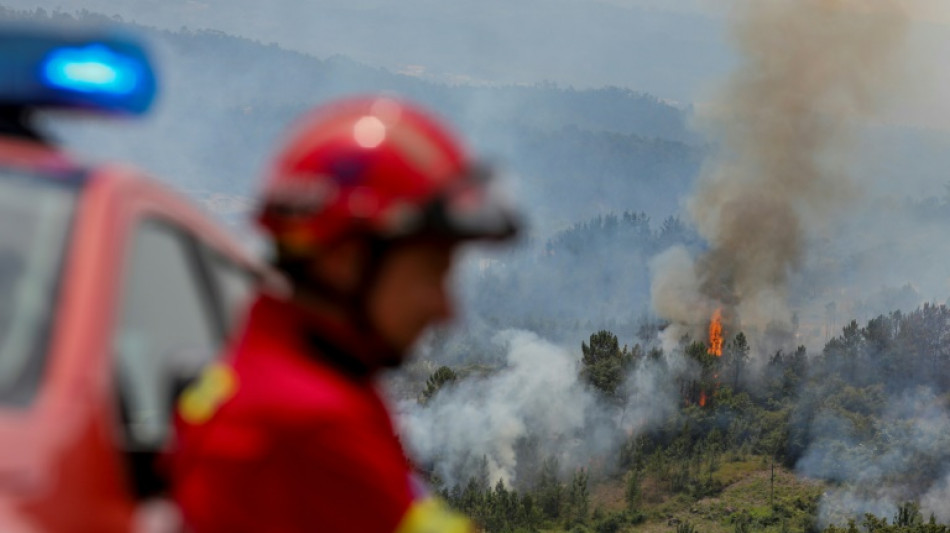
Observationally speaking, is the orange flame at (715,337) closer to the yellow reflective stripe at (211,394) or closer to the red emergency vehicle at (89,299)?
the red emergency vehicle at (89,299)

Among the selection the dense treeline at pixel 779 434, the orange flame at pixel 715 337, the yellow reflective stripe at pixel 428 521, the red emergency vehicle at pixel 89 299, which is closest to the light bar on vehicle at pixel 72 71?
the red emergency vehicle at pixel 89 299

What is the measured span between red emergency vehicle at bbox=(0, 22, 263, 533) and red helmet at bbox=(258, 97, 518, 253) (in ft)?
1.54

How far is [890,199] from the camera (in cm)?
17388

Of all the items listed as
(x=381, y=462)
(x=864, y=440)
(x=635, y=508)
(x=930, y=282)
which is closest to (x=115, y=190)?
(x=381, y=462)

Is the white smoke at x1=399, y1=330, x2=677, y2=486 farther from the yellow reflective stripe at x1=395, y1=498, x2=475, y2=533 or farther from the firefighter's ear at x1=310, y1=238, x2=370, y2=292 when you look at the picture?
the firefighter's ear at x1=310, y1=238, x2=370, y2=292

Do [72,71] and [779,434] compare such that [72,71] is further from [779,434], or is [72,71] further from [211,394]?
[779,434]

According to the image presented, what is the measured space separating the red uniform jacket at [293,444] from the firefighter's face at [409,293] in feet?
0.19

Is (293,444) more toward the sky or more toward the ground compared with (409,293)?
more toward the ground

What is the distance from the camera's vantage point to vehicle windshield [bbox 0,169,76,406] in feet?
9.33

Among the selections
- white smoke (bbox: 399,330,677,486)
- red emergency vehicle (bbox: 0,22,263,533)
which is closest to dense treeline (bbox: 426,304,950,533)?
white smoke (bbox: 399,330,677,486)

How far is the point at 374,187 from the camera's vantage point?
2658 mm

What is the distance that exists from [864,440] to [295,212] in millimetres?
139870

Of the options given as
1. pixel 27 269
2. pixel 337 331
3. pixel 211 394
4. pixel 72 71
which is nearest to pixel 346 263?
pixel 337 331

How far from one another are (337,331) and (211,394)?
24 cm
